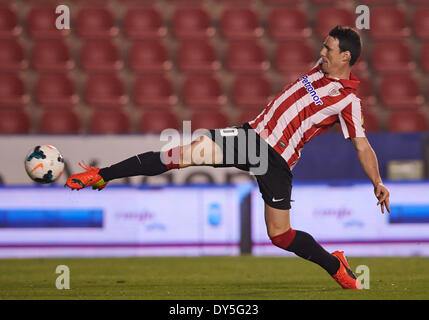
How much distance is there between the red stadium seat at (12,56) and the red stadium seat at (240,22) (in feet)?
11.4

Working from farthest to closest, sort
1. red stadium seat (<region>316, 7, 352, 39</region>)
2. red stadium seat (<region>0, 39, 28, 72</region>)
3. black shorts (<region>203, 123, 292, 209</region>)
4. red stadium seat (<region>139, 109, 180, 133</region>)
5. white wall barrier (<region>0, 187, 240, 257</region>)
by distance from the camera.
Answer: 1. red stadium seat (<region>316, 7, 352, 39</region>)
2. red stadium seat (<region>0, 39, 28, 72</region>)
3. red stadium seat (<region>139, 109, 180, 133</region>)
4. white wall barrier (<region>0, 187, 240, 257</region>)
5. black shorts (<region>203, 123, 292, 209</region>)

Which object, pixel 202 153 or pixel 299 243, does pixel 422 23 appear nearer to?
pixel 299 243

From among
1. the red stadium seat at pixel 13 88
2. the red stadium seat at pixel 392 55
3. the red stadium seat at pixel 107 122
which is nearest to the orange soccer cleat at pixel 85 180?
the red stadium seat at pixel 107 122

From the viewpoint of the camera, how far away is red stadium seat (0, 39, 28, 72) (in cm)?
1248

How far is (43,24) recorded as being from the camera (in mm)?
13195

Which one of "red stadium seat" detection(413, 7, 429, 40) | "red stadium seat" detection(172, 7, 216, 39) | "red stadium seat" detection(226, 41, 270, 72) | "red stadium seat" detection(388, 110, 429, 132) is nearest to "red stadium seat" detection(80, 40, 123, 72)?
"red stadium seat" detection(172, 7, 216, 39)

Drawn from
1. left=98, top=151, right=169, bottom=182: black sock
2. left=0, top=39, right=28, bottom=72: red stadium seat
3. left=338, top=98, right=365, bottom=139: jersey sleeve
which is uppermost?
left=0, top=39, right=28, bottom=72: red stadium seat

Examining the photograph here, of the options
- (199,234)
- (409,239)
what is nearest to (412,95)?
(409,239)

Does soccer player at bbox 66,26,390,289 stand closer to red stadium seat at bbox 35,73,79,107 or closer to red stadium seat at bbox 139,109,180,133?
red stadium seat at bbox 139,109,180,133

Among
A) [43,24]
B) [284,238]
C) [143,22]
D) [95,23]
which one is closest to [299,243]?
[284,238]

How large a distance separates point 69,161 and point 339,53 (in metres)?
5.49

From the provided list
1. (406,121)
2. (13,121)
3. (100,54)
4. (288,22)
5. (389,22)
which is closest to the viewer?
(13,121)

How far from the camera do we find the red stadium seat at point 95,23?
43.0ft

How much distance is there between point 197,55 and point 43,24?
2.72 metres
